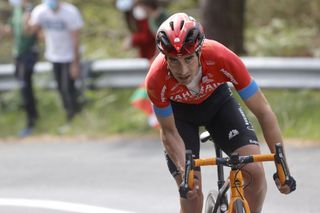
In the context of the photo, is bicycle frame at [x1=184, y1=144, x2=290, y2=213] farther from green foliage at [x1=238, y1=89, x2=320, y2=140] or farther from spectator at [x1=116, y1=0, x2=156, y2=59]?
spectator at [x1=116, y1=0, x2=156, y2=59]

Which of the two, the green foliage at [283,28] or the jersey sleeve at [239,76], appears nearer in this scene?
the jersey sleeve at [239,76]

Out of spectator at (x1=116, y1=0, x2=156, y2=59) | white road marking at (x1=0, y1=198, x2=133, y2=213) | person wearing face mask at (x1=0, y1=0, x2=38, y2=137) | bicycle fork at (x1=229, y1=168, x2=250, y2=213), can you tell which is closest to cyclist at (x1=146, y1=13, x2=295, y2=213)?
bicycle fork at (x1=229, y1=168, x2=250, y2=213)

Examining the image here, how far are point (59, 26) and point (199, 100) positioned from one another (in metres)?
6.62

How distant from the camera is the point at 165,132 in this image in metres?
6.09

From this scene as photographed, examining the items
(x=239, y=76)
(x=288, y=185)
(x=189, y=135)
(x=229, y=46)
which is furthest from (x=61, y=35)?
(x=288, y=185)

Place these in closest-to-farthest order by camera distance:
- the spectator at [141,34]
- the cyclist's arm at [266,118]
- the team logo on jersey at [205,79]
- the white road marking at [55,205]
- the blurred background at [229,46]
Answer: the cyclist's arm at [266,118], the team logo on jersey at [205,79], the white road marking at [55,205], the spectator at [141,34], the blurred background at [229,46]

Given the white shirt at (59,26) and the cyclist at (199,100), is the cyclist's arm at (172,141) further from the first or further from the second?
the white shirt at (59,26)

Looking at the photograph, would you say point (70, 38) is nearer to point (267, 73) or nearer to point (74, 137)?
point (74, 137)

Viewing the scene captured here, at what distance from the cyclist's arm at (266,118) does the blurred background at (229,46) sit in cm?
529

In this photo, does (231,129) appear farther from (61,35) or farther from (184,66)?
(61,35)

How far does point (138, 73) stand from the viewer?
527 inches

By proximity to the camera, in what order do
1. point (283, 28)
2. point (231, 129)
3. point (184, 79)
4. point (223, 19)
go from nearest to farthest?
point (184, 79)
point (231, 129)
point (223, 19)
point (283, 28)

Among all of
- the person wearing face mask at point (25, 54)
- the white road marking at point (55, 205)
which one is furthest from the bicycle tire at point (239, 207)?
the person wearing face mask at point (25, 54)

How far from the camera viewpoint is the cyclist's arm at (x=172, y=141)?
237 inches
